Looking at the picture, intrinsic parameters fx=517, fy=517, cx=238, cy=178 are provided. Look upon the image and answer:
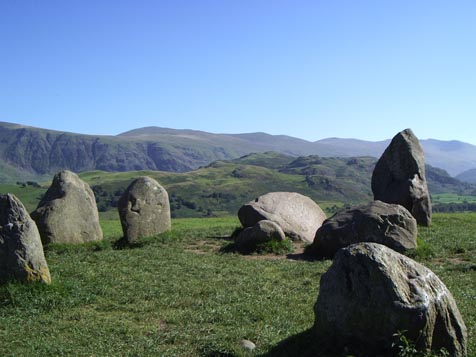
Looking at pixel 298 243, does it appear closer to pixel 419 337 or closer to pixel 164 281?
pixel 164 281

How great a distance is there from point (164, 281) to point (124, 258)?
4730 millimetres

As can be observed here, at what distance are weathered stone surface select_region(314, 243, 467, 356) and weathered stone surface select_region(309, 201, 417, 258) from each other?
12181 millimetres

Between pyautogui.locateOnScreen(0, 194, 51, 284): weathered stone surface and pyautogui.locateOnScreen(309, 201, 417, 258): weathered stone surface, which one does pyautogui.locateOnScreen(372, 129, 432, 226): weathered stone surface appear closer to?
pyautogui.locateOnScreen(309, 201, 417, 258): weathered stone surface

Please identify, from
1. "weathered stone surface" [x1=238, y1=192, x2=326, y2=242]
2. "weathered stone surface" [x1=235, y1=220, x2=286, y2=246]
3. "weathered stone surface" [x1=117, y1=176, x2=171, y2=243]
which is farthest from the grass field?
"weathered stone surface" [x1=238, y1=192, x2=326, y2=242]

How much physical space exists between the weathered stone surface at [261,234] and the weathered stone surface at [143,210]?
5781mm

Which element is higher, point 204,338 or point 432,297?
point 432,297

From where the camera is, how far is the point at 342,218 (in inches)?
950

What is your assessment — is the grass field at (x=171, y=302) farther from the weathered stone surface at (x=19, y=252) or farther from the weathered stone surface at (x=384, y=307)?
the weathered stone surface at (x=384, y=307)

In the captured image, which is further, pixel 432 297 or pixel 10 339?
pixel 10 339

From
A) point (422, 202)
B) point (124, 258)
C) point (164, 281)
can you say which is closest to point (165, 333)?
point (164, 281)

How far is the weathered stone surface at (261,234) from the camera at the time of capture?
81.4 ft

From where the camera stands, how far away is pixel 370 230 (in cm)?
2275

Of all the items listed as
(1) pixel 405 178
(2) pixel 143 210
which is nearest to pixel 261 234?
(2) pixel 143 210

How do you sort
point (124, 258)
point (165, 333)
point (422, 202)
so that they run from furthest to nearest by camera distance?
1. point (422, 202)
2. point (124, 258)
3. point (165, 333)
